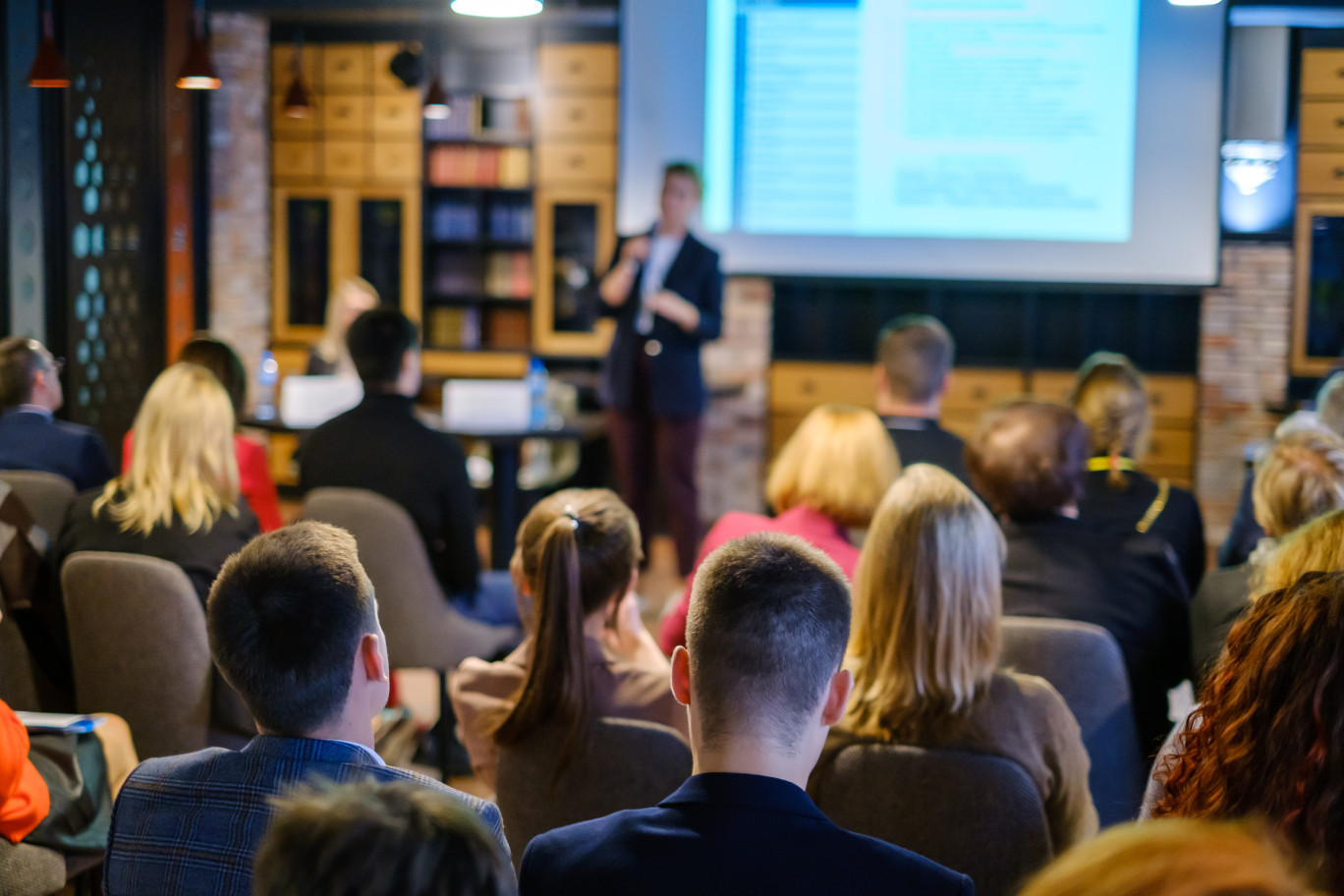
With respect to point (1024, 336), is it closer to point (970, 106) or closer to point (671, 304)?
point (970, 106)

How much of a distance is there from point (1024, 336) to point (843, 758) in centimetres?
509

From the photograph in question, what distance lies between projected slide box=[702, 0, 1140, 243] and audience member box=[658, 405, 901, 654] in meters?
3.31

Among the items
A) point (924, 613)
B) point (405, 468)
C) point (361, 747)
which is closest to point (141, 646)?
point (405, 468)

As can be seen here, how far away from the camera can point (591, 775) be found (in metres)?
1.69

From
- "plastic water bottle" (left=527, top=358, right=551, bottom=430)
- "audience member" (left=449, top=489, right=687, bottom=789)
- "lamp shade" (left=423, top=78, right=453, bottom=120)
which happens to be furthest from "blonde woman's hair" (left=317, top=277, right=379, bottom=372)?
"audience member" (left=449, top=489, right=687, bottom=789)

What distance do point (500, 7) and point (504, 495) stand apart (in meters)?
1.59

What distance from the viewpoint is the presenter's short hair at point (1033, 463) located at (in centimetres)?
240

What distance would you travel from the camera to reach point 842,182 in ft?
18.8

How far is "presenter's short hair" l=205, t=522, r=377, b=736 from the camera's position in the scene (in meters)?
1.31

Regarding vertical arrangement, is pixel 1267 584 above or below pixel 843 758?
above

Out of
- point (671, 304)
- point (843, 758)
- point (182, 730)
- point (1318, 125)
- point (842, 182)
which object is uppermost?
point (1318, 125)

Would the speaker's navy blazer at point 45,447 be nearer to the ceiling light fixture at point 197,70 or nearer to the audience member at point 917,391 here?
the audience member at point 917,391

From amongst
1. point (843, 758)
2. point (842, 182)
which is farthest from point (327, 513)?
point (842, 182)

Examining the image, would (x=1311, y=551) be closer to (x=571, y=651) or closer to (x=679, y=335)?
(x=571, y=651)
